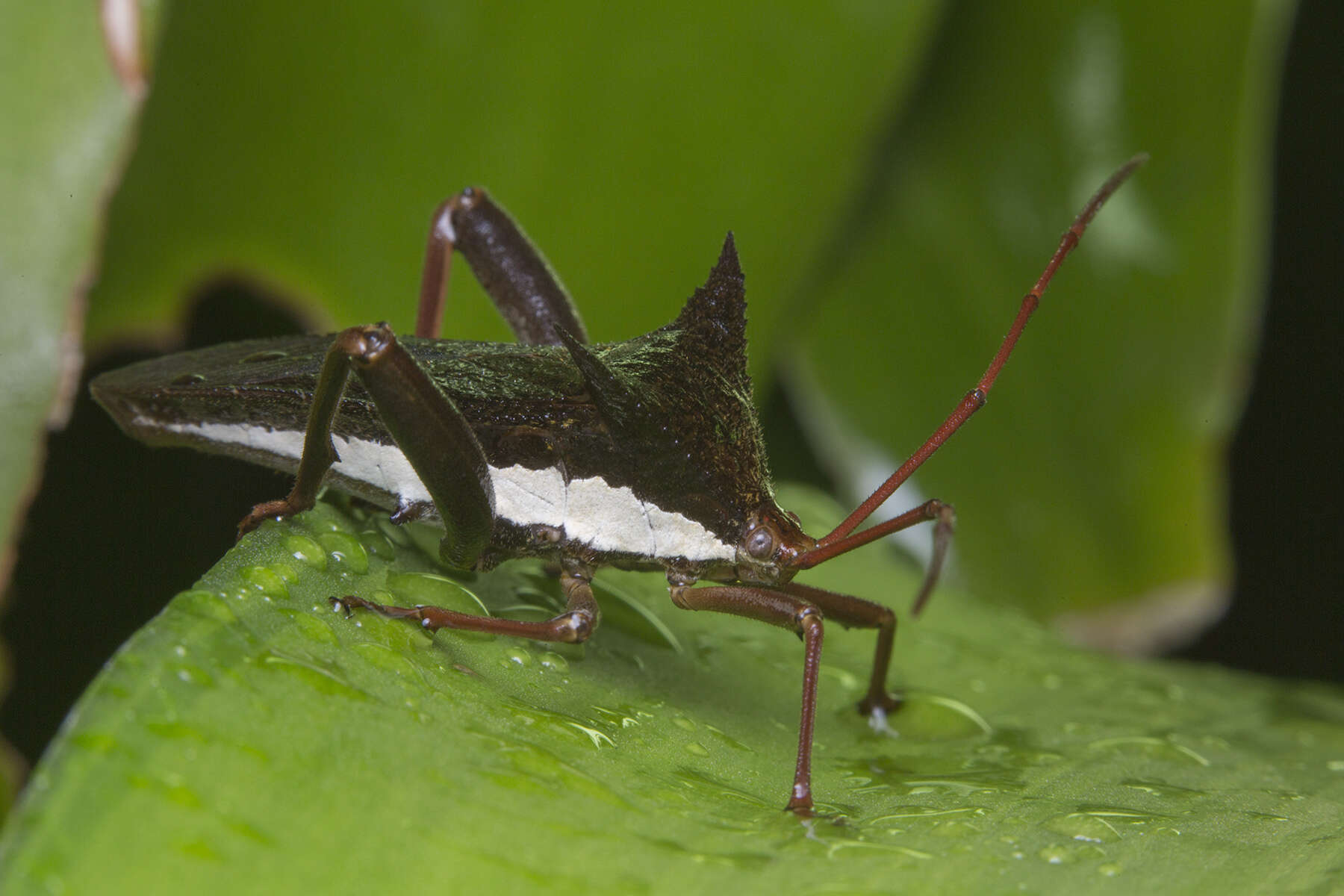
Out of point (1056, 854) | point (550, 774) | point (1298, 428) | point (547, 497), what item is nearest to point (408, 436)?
point (547, 497)

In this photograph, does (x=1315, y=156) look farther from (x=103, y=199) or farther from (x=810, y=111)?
(x=103, y=199)

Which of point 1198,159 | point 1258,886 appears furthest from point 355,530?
point 1198,159

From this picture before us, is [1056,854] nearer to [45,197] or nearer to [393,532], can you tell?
[393,532]

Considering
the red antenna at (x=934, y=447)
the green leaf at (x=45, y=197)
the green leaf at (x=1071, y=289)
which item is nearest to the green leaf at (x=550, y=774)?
the red antenna at (x=934, y=447)

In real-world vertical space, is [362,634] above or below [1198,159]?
below

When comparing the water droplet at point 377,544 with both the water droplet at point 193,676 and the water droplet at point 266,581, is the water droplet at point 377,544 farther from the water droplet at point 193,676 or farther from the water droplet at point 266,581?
the water droplet at point 193,676

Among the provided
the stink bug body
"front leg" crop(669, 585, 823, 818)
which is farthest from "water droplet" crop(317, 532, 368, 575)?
"front leg" crop(669, 585, 823, 818)
